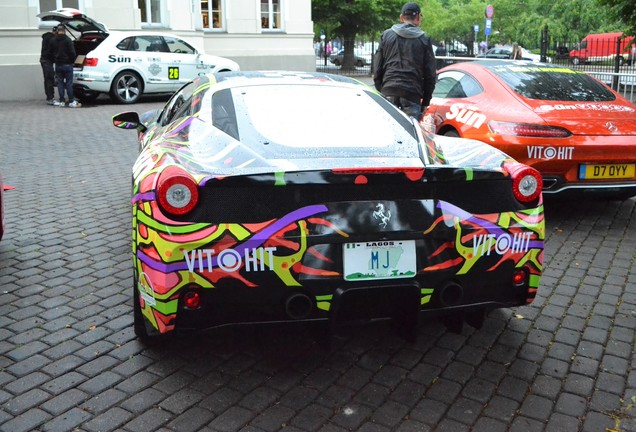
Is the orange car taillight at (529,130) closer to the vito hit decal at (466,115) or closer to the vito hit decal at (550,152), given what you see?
the vito hit decal at (550,152)

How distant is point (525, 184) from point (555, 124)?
2.93m

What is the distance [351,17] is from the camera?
120 feet

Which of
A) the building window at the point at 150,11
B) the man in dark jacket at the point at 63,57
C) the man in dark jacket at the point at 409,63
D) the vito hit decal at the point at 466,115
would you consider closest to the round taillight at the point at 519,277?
the vito hit decal at the point at 466,115

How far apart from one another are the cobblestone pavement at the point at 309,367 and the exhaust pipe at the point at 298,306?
145mm

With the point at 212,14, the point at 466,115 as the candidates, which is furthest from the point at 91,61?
the point at 466,115

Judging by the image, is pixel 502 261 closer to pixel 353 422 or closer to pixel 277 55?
pixel 353 422

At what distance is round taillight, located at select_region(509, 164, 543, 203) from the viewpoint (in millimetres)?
3586

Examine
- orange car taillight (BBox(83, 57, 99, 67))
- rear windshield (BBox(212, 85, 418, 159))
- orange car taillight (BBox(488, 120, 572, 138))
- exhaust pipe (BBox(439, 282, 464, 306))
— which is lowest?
exhaust pipe (BBox(439, 282, 464, 306))

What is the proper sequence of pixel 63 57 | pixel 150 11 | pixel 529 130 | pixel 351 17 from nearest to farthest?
1. pixel 529 130
2. pixel 63 57
3. pixel 150 11
4. pixel 351 17

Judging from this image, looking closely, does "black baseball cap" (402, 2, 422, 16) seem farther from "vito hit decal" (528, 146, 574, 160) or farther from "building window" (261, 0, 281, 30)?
"building window" (261, 0, 281, 30)

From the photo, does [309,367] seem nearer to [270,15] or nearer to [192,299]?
[192,299]

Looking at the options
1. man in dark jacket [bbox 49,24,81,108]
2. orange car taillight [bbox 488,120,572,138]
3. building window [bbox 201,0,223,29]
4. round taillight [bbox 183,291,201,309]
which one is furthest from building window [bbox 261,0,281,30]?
round taillight [bbox 183,291,201,309]

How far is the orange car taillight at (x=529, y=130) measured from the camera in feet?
20.5

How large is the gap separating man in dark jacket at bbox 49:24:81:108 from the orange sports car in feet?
36.6
